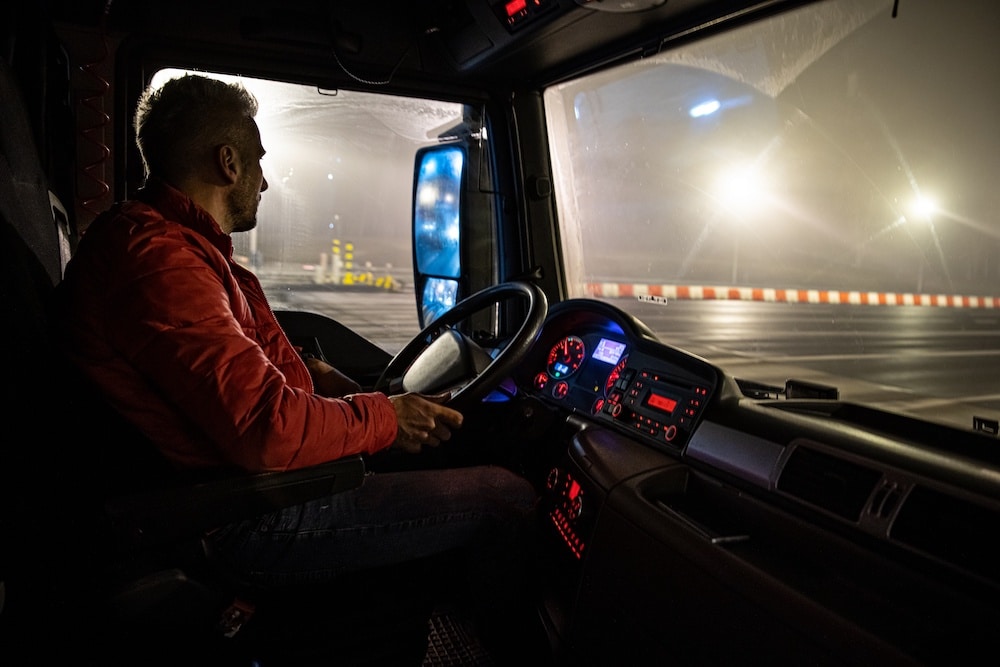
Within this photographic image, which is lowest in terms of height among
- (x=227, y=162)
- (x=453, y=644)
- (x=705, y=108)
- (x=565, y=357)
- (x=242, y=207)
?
(x=453, y=644)

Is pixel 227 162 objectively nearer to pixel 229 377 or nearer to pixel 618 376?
pixel 229 377

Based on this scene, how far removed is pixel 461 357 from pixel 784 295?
1.84m

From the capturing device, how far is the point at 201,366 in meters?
1.24

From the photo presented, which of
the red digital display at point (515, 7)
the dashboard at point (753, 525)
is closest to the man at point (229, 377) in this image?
the dashboard at point (753, 525)

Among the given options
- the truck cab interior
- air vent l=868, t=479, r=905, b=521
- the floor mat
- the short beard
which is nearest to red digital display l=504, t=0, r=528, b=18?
the truck cab interior

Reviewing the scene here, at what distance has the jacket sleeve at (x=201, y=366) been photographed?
1250 mm

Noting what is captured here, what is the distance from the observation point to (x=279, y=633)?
5.32ft

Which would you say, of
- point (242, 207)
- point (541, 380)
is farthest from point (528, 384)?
point (242, 207)

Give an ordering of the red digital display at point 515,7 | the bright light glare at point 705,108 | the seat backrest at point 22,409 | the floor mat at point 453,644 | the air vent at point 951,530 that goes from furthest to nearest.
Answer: the bright light glare at point 705,108 → the red digital display at point 515,7 → the floor mat at point 453,644 → the seat backrest at point 22,409 → the air vent at point 951,530

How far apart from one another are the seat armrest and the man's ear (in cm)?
74

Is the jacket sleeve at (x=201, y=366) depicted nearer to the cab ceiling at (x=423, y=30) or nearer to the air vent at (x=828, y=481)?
the air vent at (x=828, y=481)

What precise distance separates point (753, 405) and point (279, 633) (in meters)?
1.32

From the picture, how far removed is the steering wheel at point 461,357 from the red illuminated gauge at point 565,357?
0.37m

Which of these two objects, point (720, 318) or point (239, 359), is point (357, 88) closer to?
point (239, 359)
